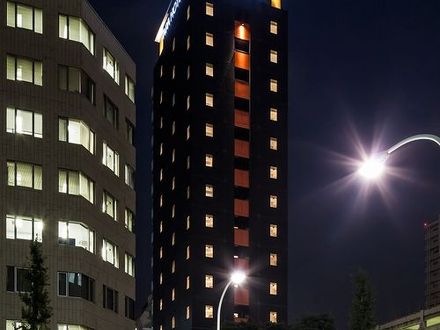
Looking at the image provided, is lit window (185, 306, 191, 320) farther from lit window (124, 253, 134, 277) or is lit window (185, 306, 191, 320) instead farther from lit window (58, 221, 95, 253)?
lit window (58, 221, 95, 253)

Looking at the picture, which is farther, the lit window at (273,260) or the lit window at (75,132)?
the lit window at (273,260)

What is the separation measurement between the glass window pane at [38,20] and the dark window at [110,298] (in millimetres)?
16392

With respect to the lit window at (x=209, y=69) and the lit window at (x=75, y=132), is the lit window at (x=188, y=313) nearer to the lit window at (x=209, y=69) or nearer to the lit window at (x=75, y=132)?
the lit window at (x=209, y=69)

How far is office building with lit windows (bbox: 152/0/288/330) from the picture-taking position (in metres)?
129

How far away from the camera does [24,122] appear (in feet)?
174

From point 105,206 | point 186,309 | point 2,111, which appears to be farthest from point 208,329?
point 2,111

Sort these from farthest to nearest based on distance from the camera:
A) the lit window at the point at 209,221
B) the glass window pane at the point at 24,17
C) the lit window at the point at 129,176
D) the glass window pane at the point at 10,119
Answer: the lit window at the point at 209,221, the lit window at the point at 129,176, the glass window pane at the point at 24,17, the glass window pane at the point at 10,119

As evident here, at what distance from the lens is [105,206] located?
58.9 metres

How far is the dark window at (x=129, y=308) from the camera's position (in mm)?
62781

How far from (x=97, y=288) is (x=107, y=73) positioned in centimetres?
1497

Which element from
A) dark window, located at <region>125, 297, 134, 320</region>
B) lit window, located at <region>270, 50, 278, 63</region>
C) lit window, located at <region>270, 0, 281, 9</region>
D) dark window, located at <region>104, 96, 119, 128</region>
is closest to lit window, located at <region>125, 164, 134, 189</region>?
dark window, located at <region>104, 96, 119, 128</region>

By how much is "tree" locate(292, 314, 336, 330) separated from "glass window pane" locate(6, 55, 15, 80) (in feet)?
214

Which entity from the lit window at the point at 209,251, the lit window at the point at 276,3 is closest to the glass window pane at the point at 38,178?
the lit window at the point at 209,251

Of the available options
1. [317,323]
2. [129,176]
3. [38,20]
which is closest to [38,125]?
[38,20]
